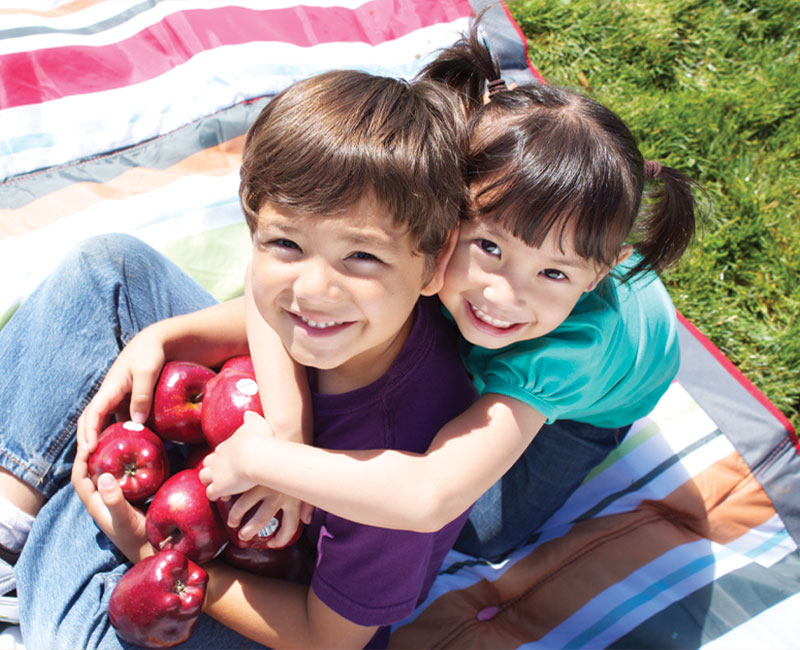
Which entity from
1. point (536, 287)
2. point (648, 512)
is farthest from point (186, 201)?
point (648, 512)

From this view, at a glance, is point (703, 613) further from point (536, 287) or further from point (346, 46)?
point (346, 46)

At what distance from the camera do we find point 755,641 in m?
1.97

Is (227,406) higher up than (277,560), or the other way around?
(227,406)

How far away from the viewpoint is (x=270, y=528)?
157 cm

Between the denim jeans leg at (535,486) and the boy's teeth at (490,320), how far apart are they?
2.11 feet

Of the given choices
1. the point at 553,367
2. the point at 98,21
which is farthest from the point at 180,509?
the point at 98,21

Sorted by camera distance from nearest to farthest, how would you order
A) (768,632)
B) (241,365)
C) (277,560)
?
(277,560), (241,365), (768,632)

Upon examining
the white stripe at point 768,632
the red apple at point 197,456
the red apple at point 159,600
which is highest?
the red apple at point 197,456

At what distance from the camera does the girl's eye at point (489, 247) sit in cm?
141

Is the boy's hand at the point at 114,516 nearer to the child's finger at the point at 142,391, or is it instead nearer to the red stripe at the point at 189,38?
the child's finger at the point at 142,391

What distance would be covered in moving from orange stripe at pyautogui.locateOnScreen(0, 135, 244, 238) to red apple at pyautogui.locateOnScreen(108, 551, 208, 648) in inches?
55.5

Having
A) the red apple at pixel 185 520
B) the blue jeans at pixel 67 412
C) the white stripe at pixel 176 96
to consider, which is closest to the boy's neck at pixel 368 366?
the red apple at pixel 185 520

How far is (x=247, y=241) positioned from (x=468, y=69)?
1210mm

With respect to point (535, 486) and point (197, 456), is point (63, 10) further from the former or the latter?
point (535, 486)
